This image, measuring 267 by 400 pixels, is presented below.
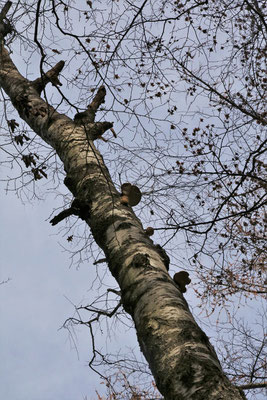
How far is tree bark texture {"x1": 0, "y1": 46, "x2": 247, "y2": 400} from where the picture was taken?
4.94 ft

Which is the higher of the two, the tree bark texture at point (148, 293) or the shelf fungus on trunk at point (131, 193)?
the shelf fungus on trunk at point (131, 193)

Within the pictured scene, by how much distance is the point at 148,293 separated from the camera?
195 centimetres

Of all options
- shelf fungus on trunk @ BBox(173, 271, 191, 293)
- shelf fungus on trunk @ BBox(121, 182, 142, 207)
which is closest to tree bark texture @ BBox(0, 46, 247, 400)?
shelf fungus on trunk @ BBox(121, 182, 142, 207)

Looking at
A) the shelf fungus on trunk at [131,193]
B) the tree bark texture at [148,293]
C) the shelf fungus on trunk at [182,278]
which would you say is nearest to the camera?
the tree bark texture at [148,293]

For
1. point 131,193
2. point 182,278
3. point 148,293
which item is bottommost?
point 148,293

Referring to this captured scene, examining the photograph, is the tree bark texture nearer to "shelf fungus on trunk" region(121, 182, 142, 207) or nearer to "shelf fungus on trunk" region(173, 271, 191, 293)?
"shelf fungus on trunk" region(121, 182, 142, 207)

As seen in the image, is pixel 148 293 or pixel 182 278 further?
pixel 182 278

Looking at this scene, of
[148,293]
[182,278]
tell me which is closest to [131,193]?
[182,278]

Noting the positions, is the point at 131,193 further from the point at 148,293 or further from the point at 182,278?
the point at 148,293

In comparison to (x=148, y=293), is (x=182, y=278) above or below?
above

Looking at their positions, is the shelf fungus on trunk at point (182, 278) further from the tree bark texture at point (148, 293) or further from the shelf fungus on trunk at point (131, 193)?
→ the shelf fungus on trunk at point (131, 193)

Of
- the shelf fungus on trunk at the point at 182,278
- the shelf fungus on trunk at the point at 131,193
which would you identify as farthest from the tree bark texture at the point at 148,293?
the shelf fungus on trunk at the point at 182,278

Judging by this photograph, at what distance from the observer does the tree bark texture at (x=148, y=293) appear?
151cm

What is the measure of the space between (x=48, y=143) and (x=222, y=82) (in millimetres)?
2045
